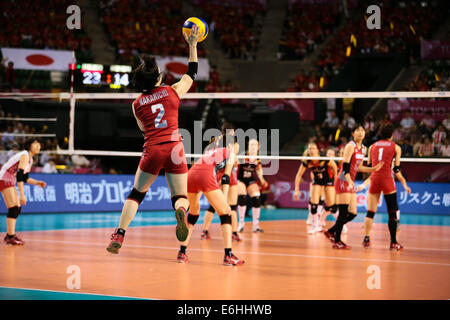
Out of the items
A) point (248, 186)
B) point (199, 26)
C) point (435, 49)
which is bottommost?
point (248, 186)

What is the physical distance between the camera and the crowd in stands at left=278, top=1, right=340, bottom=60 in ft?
97.0

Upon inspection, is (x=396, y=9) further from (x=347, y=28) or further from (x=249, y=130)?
(x=249, y=130)

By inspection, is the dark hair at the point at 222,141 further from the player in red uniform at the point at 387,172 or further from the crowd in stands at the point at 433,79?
the crowd in stands at the point at 433,79

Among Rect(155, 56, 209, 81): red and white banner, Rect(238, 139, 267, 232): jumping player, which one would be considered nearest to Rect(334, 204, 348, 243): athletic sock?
Rect(238, 139, 267, 232): jumping player

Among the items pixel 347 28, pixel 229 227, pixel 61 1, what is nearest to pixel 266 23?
pixel 347 28

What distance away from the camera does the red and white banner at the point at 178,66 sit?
25.3 m

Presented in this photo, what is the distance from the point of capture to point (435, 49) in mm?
24453

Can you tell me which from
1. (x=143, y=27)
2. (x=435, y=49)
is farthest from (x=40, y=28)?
(x=435, y=49)

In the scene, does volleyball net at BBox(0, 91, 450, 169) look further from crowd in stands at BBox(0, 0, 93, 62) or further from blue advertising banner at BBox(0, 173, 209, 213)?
crowd in stands at BBox(0, 0, 93, 62)

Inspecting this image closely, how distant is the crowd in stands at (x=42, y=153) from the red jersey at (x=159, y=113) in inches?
514

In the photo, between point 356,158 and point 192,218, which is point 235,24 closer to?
point 356,158

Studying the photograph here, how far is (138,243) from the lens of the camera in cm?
1093

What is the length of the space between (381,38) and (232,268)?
20881 millimetres

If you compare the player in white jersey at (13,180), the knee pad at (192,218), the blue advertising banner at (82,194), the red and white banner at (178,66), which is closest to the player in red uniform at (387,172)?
the knee pad at (192,218)
